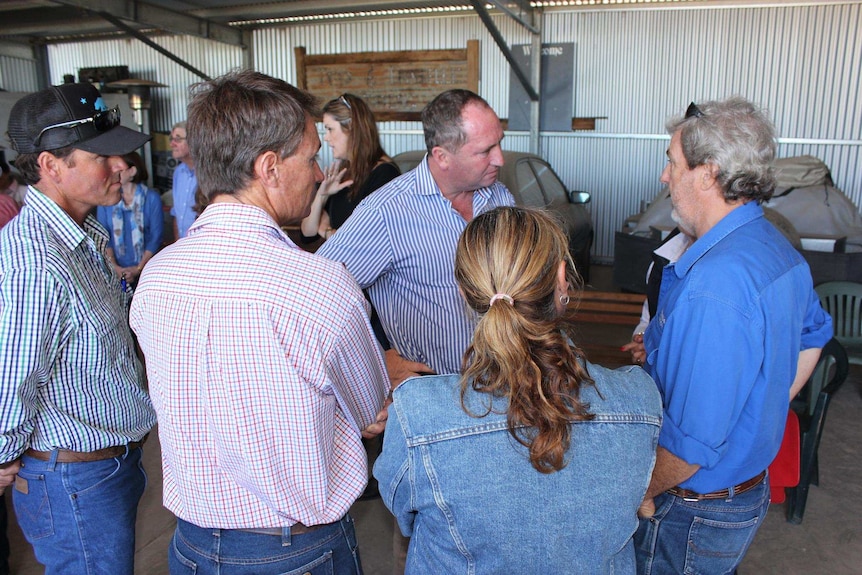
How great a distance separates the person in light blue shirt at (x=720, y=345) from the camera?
1.52 meters

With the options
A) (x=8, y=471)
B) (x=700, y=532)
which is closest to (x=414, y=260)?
(x=700, y=532)

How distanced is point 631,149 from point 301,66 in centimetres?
530

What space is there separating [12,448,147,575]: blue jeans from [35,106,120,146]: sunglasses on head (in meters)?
0.93

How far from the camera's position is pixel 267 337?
1303mm

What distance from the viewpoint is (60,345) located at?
176 cm

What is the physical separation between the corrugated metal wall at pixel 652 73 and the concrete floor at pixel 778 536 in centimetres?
576

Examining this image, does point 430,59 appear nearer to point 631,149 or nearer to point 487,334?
point 631,149

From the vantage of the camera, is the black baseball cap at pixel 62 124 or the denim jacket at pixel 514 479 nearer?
the denim jacket at pixel 514 479

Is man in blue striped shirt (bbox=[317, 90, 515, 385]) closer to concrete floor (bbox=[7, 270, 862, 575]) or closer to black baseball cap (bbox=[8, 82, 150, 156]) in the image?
black baseball cap (bbox=[8, 82, 150, 156])

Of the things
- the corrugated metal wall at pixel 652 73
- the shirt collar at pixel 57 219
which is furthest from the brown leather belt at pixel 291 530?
the corrugated metal wall at pixel 652 73

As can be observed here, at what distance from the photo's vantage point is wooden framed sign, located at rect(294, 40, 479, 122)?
984cm

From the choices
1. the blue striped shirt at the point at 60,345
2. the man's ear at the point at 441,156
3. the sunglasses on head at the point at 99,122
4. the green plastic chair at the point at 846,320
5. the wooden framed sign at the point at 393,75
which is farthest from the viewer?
the wooden framed sign at the point at 393,75

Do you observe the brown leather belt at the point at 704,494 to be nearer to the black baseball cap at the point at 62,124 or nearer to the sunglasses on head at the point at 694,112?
the sunglasses on head at the point at 694,112

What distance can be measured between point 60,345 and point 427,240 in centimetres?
122
